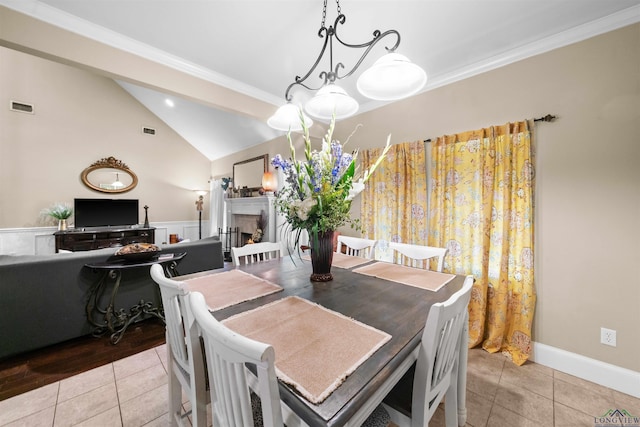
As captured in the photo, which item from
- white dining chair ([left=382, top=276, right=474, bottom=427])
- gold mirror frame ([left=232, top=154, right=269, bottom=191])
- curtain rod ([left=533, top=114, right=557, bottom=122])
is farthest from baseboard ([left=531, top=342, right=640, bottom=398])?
gold mirror frame ([left=232, top=154, right=269, bottom=191])

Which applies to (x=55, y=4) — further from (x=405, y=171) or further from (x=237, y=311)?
(x=405, y=171)

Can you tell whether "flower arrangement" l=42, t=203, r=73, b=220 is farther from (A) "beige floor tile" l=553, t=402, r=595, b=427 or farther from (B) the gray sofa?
(A) "beige floor tile" l=553, t=402, r=595, b=427

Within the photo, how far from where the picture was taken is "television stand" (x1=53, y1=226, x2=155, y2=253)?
167 inches

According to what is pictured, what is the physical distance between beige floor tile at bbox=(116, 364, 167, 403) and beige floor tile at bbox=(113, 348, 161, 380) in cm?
5

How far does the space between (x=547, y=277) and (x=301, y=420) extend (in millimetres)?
2324

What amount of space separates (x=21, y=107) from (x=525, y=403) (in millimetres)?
7827

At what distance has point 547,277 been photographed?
195 cm

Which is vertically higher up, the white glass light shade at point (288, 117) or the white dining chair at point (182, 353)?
the white glass light shade at point (288, 117)

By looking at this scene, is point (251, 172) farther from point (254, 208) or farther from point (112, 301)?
point (112, 301)

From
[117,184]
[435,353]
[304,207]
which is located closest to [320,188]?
[304,207]

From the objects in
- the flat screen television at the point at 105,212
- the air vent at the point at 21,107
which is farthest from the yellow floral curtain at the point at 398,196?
the air vent at the point at 21,107

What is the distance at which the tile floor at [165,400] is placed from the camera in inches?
56.5

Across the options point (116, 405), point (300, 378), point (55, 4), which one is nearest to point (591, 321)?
point (300, 378)

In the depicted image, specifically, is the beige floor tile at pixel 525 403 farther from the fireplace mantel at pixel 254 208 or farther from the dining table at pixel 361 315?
the fireplace mantel at pixel 254 208
